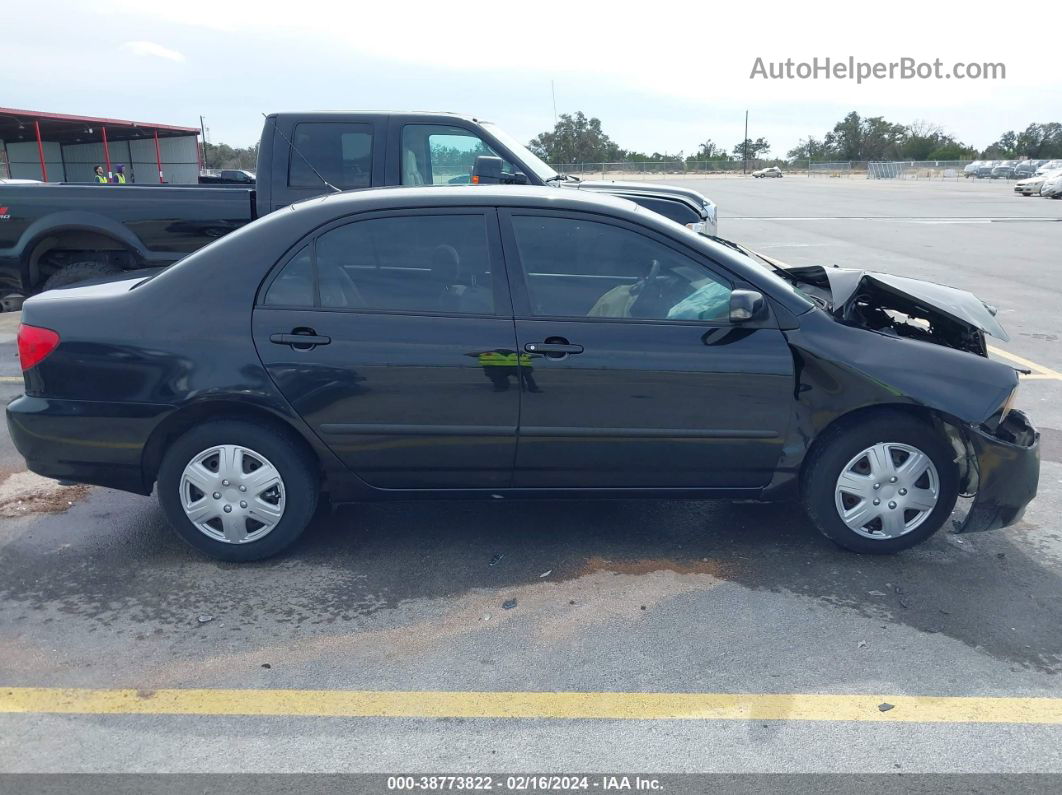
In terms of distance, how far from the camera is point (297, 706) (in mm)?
3271

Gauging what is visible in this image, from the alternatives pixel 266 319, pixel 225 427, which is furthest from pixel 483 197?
pixel 225 427

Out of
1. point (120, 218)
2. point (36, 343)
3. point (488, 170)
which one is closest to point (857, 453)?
point (36, 343)

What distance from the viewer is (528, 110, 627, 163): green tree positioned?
6720 cm

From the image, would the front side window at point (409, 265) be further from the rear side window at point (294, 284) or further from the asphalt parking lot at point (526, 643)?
the asphalt parking lot at point (526, 643)

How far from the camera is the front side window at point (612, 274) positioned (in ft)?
13.8

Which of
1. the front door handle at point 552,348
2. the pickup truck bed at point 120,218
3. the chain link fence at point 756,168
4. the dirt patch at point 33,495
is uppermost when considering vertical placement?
the chain link fence at point 756,168

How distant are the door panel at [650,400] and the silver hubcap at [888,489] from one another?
14.7 inches

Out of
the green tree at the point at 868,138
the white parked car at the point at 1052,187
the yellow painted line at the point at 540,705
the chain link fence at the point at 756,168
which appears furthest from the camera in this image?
the green tree at the point at 868,138

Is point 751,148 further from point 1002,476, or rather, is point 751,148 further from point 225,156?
point 1002,476

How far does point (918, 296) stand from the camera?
4.71 m

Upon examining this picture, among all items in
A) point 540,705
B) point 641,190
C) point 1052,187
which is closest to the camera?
point 540,705

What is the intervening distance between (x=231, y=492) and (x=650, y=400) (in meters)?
1.87

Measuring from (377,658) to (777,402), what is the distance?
201 cm

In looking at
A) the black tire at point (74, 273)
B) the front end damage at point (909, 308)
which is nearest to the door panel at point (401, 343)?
the front end damage at point (909, 308)
